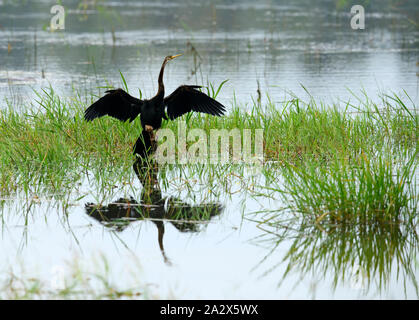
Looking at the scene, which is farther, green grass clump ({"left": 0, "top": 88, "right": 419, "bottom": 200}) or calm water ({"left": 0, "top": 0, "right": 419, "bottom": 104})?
calm water ({"left": 0, "top": 0, "right": 419, "bottom": 104})

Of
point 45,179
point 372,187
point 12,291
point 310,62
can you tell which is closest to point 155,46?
point 310,62

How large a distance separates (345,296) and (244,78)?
8.97 m

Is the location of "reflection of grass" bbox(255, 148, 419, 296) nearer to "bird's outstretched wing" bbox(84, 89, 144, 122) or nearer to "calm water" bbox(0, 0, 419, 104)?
"bird's outstretched wing" bbox(84, 89, 144, 122)

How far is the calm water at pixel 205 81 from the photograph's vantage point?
3.89 m

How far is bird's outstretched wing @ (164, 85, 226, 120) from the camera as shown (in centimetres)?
651

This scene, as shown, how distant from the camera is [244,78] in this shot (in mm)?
12297

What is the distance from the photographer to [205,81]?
11727mm

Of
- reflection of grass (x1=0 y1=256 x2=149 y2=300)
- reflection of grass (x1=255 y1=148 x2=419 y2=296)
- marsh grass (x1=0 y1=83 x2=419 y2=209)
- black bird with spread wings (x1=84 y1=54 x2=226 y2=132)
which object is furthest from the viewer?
black bird with spread wings (x1=84 y1=54 x2=226 y2=132)

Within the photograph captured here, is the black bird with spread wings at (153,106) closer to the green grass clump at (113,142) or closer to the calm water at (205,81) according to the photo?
the green grass clump at (113,142)

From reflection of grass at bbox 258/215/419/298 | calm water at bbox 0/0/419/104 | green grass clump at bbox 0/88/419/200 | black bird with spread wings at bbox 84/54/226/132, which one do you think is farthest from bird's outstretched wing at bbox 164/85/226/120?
reflection of grass at bbox 258/215/419/298

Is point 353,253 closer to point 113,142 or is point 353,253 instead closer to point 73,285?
point 73,285

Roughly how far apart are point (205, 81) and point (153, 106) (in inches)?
218

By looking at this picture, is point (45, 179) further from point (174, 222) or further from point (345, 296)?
point (345, 296)
